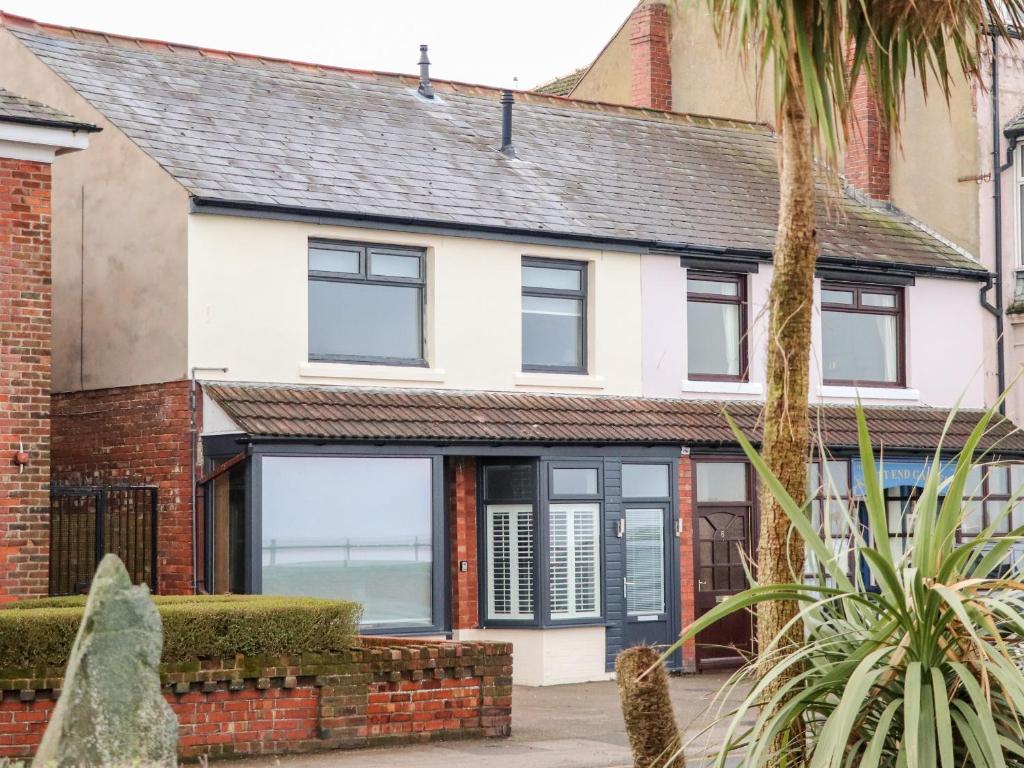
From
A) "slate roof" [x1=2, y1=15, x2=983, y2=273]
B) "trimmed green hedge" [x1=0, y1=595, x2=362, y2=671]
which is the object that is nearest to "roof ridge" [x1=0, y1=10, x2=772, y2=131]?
"slate roof" [x1=2, y1=15, x2=983, y2=273]

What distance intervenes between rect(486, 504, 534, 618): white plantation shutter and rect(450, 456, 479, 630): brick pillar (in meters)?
0.20

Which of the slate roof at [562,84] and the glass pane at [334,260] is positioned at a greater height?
the slate roof at [562,84]

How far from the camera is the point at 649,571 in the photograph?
68.7 feet

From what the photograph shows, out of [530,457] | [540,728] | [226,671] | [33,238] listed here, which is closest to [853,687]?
[226,671]

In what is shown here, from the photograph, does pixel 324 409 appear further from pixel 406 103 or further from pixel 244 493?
pixel 406 103

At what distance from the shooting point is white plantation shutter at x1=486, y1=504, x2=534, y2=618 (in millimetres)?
20000

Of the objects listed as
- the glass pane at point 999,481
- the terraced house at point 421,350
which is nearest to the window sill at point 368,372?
the terraced house at point 421,350

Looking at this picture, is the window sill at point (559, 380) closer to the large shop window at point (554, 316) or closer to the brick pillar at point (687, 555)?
the large shop window at point (554, 316)

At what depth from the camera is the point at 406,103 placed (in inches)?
907

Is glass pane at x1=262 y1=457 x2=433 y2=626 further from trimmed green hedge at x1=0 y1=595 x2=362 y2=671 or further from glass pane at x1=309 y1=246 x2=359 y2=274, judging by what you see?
trimmed green hedge at x1=0 y1=595 x2=362 y2=671

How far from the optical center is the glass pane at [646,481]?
819 inches

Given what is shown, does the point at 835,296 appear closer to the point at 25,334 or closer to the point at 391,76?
the point at 391,76

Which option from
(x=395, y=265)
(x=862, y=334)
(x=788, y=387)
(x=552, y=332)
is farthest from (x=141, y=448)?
(x=788, y=387)

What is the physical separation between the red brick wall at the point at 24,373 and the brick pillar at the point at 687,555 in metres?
8.26
